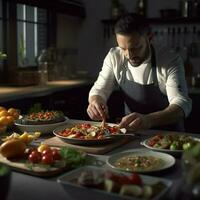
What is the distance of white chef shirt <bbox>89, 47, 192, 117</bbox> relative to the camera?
2.01 meters

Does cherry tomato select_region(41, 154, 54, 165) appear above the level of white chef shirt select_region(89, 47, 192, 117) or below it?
below

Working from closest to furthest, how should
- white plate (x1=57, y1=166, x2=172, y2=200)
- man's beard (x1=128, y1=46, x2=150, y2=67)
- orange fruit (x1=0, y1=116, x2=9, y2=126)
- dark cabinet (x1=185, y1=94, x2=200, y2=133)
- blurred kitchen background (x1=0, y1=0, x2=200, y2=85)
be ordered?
white plate (x1=57, y1=166, x2=172, y2=200)
orange fruit (x1=0, y1=116, x2=9, y2=126)
man's beard (x1=128, y1=46, x2=150, y2=67)
dark cabinet (x1=185, y1=94, x2=200, y2=133)
blurred kitchen background (x1=0, y1=0, x2=200, y2=85)

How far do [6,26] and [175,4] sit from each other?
1.85 meters

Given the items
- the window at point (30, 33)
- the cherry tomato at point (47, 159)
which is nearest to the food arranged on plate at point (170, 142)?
the cherry tomato at point (47, 159)

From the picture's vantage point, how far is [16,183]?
117 cm

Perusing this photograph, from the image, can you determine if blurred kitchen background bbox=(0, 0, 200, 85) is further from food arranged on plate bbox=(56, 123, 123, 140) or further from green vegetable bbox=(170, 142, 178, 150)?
green vegetable bbox=(170, 142, 178, 150)

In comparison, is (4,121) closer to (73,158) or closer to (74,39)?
(73,158)

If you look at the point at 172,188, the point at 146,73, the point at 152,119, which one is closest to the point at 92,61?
the point at 146,73

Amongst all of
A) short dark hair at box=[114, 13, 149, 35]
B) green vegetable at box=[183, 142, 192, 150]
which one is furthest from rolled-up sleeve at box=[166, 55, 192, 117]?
green vegetable at box=[183, 142, 192, 150]

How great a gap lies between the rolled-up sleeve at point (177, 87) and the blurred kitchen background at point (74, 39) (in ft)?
4.35

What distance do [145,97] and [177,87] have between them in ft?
1.00

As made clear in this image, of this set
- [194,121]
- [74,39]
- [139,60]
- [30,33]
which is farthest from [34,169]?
[74,39]

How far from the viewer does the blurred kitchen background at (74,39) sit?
12.0 feet

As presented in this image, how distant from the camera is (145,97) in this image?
2.31 meters
